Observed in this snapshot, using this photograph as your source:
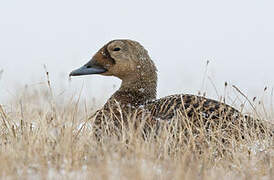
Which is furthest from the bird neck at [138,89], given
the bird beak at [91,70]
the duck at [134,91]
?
the bird beak at [91,70]

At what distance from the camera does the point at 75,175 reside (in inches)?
127

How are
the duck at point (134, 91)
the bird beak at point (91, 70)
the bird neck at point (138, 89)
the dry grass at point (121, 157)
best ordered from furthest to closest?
the bird beak at point (91, 70) → the bird neck at point (138, 89) → the duck at point (134, 91) → the dry grass at point (121, 157)

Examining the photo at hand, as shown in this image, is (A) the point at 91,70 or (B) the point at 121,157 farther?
(A) the point at 91,70

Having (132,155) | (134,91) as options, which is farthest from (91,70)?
(132,155)

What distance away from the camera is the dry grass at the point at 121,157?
327 cm

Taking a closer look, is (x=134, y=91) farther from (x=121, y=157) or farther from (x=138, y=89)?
(x=121, y=157)

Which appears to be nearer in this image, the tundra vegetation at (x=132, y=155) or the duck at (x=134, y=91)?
the tundra vegetation at (x=132, y=155)

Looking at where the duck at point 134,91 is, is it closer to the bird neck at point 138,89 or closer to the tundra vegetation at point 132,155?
the bird neck at point 138,89

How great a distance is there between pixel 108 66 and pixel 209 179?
2.60 m

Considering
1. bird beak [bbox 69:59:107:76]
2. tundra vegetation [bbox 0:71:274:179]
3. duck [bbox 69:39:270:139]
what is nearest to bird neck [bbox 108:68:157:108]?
duck [bbox 69:39:270:139]

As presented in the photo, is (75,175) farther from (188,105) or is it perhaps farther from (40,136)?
(188,105)

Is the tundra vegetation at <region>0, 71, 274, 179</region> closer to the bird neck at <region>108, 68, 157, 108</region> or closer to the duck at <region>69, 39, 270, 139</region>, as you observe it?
the duck at <region>69, 39, 270, 139</region>

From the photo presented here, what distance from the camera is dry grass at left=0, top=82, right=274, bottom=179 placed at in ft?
10.7

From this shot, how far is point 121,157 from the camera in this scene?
361 centimetres
